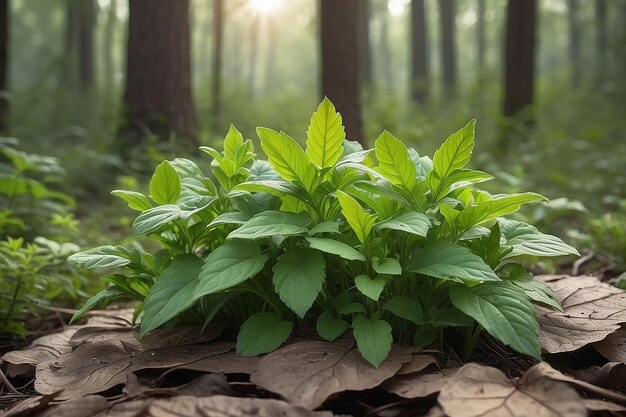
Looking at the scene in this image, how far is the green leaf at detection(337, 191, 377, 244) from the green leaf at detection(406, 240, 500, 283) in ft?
0.54

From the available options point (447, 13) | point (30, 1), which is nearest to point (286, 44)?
point (30, 1)

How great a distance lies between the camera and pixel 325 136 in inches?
61.8

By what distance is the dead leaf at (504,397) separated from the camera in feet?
3.88

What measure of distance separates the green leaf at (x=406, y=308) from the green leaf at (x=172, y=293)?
1.89 ft

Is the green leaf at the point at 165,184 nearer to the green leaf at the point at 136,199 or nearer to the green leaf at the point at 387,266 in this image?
the green leaf at the point at 136,199

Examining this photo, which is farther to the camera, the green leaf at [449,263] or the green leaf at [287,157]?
the green leaf at [287,157]

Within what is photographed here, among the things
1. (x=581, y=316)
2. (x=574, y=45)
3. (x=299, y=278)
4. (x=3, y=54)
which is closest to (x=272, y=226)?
(x=299, y=278)

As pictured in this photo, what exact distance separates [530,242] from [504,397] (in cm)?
57

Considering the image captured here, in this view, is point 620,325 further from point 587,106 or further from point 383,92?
point 383,92

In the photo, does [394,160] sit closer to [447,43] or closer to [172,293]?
[172,293]

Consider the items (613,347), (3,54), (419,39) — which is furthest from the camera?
(419,39)

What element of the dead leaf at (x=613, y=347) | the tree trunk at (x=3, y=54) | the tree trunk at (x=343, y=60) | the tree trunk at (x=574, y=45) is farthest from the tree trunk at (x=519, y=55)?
the tree trunk at (x=574, y=45)

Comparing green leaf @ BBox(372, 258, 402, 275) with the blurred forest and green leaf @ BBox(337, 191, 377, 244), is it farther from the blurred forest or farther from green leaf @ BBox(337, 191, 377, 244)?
the blurred forest

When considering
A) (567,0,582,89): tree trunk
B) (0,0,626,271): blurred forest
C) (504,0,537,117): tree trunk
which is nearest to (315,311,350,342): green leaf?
(0,0,626,271): blurred forest
